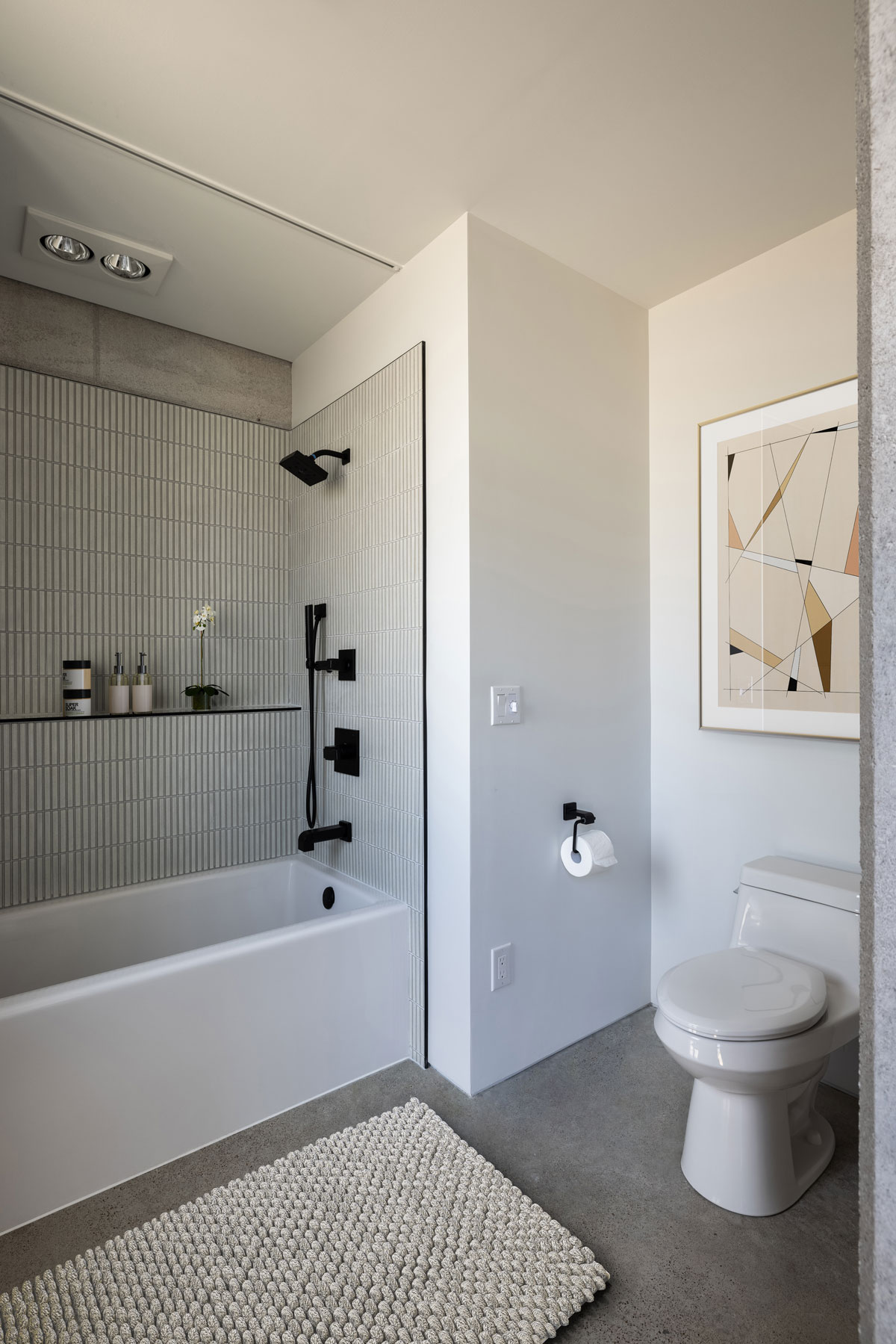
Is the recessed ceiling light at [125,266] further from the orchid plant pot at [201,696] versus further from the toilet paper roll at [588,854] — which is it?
the toilet paper roll at [588,854]

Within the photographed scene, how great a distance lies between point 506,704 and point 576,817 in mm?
474

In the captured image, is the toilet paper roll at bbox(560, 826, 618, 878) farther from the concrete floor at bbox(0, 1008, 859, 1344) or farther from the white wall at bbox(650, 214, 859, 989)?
the concrete floor at bbox(0, 1008, 859, 1344)

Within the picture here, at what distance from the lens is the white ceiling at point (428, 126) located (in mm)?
1454

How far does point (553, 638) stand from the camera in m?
2.27

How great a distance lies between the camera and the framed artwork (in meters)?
2.06

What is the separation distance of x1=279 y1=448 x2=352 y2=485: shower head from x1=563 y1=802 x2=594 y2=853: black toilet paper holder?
56.8 inches

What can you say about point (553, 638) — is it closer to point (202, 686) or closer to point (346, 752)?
point (346, 752)

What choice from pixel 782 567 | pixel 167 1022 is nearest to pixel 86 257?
pixel 167 1022

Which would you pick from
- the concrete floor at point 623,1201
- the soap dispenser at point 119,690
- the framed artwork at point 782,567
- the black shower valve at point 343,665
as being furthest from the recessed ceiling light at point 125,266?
the concrete floor at point 623,1201

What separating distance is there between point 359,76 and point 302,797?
231 cm

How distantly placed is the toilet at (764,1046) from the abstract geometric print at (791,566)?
1.97 feet

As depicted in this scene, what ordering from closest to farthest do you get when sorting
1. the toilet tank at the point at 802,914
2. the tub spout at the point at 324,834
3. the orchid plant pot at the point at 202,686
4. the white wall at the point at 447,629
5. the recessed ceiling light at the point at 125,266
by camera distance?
the toilet tank at the point at 802,914 < the white wall at the point at 447,629 < the recessed ceiling light at the point at 125,266 < the tub spout at the point at 324,834 < the orchid plant pot at the point at 202,686

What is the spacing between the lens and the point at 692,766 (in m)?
2.47

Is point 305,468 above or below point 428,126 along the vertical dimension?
below
